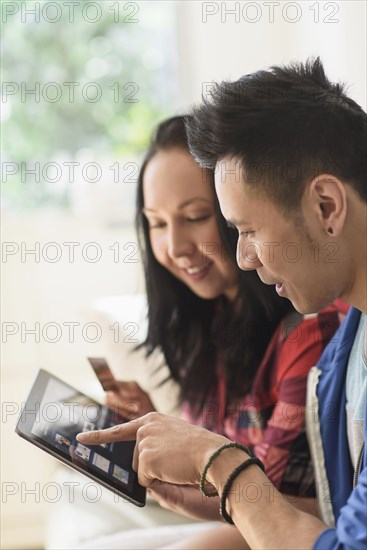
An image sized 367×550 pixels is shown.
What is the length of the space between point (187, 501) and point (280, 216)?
61cm

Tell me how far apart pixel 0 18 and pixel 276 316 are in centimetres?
174

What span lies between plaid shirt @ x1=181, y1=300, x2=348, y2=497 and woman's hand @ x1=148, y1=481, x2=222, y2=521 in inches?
4.9

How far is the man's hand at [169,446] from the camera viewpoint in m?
0.99

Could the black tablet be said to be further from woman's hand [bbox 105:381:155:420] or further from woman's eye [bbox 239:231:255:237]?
woman's eye [bbox 239:231:255:237]

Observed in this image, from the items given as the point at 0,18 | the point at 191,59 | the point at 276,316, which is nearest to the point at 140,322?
the point at 276,316

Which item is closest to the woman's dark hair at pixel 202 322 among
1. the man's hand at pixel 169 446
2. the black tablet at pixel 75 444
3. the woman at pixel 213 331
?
the woman at pixel 213 331

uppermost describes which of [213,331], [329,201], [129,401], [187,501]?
[329,201]

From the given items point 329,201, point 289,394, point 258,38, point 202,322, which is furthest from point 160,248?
point 258,38

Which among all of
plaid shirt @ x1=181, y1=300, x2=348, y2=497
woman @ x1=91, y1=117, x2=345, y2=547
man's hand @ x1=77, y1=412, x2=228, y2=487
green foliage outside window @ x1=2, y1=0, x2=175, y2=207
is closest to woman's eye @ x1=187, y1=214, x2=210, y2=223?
woman @ x1=91, y1=117, x2=345, y2=547

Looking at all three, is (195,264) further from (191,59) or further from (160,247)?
(191,59)

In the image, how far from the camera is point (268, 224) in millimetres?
985

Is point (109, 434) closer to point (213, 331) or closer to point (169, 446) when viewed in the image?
point (169, 446)

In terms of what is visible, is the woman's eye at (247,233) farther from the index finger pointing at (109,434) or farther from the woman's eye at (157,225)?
the woman's eye at (157,225)

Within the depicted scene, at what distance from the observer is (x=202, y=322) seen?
1.66m
